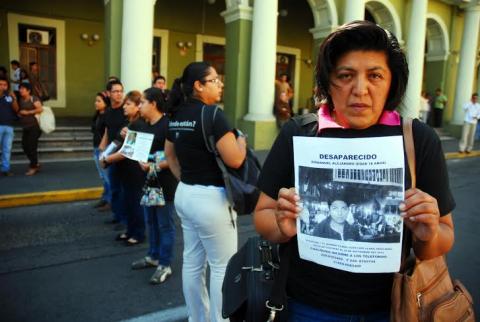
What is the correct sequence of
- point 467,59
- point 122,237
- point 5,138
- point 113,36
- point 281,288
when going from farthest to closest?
point 467,59 < point 113,36 < point 5,138 < point 122,237 < point 281,288

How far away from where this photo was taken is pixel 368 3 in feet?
48.1

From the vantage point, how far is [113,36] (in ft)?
31.8

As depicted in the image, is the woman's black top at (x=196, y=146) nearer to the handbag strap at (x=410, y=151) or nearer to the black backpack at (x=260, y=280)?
the black backpack at (x=260, y=280)

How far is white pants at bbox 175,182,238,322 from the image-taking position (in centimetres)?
260

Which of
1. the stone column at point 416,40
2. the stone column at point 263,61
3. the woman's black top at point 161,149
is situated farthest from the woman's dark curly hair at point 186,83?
the stone column at point 416,40

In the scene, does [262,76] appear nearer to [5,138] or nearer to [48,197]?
[5,138]

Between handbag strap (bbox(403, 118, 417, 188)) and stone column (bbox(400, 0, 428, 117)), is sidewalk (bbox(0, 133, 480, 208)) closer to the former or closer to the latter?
handbag strap (bbox(403, 118, 417, 188))

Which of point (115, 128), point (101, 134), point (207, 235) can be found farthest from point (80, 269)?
point (101, 134)

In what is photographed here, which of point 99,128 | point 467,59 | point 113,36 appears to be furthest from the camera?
point 467,59

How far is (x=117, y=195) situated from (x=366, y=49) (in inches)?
181

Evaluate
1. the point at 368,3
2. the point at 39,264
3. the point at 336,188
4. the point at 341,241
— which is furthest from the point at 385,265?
the point at 368,3

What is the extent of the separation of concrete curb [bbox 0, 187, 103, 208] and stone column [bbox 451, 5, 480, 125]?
52.8 feet

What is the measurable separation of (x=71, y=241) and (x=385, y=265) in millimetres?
4422

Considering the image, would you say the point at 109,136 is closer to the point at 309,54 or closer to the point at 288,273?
the point at 288,273
